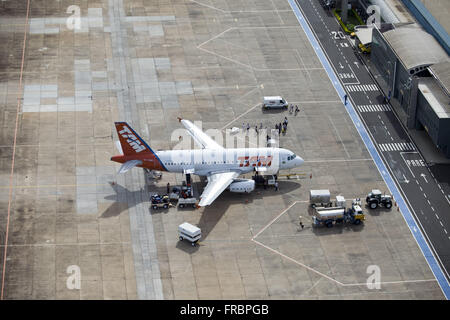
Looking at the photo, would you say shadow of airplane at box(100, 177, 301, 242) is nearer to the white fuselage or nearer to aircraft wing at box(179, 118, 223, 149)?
the white fuselage

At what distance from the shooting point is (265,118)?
184000mm

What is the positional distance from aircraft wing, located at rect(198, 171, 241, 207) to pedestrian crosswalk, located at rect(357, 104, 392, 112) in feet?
138

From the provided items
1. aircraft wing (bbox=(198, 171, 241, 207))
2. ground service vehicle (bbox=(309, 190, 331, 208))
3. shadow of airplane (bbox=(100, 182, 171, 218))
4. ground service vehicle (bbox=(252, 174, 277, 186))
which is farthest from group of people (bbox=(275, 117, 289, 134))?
shadow of airplane (bbox=(100, 182, 171, 218))

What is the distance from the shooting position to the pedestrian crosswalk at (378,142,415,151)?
576 feet

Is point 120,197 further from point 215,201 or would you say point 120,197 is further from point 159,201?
point 215,201

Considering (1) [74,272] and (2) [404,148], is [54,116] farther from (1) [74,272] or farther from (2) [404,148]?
(2) [404,148]

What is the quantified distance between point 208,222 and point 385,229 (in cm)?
3128

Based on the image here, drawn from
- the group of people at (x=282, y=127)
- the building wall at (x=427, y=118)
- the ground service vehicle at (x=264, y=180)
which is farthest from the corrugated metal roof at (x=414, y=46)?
the ground service vehicle at (x=264, y=180)

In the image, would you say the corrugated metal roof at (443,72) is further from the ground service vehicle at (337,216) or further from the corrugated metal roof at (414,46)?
the ground service vehicle at (337,216)

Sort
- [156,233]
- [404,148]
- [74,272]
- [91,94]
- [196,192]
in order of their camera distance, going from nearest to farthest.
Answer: [74,272] → [156,233] → [196,192] → [404,148] → [91,94]

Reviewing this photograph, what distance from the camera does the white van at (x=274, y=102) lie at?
18623cm

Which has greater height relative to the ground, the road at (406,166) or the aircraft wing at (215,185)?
the aircraft wing at (215,185)

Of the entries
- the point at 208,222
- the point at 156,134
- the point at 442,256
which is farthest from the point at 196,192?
the point at 442,256

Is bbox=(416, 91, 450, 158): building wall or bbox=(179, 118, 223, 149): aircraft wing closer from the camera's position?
bbox=(179, 118, 223, 149): aircraft wing
